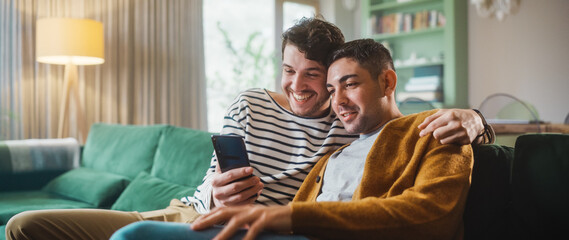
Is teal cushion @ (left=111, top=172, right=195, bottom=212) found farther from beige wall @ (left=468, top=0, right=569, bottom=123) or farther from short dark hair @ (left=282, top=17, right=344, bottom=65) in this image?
beige wall @ (left=468, top=0, right=569, bottom=123)

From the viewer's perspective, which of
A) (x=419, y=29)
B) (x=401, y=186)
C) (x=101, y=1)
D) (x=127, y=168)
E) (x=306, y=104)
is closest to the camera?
(x=401, y=186)

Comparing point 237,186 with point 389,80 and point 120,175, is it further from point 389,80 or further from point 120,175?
point 120,175

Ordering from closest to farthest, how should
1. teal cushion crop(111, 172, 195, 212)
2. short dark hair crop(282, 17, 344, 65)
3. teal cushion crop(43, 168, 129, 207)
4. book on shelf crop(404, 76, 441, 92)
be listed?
short dark hair crop(282, 17, 344, 65) < teal cushion crop(111, 172, 195, 212) < teal cushion crop(43, 168, 129, 207) < book on shelf crop(404, 76, 441, 92)

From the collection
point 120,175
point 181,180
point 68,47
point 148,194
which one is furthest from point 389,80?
point 68,47

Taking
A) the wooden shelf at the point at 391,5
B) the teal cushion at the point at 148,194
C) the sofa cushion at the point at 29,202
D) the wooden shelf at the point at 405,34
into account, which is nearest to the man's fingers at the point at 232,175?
the teal cushion at the point at 148,194

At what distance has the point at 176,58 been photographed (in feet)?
13.9

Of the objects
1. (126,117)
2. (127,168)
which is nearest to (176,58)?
(126,117)

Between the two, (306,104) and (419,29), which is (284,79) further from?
(419,29)

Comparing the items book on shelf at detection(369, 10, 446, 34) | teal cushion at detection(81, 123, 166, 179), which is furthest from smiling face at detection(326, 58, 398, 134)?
book on shelf at detection(369, 10, 446, 34)

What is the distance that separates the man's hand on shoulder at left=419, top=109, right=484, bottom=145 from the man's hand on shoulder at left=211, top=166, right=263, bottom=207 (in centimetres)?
41

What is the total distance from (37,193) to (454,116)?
7.89 ft

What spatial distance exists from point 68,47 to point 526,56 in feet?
12.0

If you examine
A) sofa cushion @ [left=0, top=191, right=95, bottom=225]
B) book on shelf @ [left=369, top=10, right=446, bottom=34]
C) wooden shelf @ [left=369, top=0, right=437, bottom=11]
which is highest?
wooden shelf @ [left=369, top=0, right=437, bottom=11]

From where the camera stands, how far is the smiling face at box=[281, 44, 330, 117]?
4.68 feet
